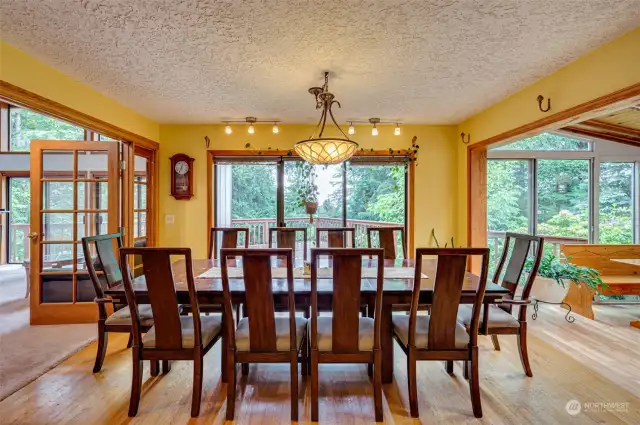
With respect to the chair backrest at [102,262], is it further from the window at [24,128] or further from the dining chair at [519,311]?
the window at [24,128]

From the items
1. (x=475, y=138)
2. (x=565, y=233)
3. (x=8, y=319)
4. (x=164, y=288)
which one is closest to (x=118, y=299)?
(x=164, y=288)

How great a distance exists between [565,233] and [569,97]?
2.55 meters

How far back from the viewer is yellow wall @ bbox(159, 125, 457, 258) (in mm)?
4188

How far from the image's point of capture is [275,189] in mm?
4355

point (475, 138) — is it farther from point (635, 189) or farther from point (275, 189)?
point (275, 189)

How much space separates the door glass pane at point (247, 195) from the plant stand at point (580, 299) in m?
3.71

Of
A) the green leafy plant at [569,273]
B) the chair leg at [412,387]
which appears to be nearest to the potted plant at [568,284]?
the green leafy plant at [569,273]

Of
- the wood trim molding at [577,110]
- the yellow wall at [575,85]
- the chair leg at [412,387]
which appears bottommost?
the chair leg at [412,387]

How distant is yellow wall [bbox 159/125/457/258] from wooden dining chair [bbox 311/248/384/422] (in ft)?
8.75

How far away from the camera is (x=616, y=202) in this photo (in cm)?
417

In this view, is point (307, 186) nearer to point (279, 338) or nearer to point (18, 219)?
point (279, 338)

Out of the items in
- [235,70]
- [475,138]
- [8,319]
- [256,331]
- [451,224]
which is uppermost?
[235,70]

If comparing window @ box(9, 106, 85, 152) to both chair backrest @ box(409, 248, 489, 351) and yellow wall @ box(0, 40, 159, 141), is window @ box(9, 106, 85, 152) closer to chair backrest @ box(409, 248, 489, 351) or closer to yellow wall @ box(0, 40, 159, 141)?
yellow wall @ box(0, 40, 159, 141)

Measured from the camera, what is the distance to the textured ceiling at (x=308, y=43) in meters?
1.74
